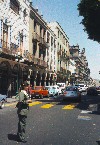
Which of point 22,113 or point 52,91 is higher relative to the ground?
point 52,91

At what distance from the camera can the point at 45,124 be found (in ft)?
44.3

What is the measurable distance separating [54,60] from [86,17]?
35.8 meters

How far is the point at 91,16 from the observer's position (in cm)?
2945

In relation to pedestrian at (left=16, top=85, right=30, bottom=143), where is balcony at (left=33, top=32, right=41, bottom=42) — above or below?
above

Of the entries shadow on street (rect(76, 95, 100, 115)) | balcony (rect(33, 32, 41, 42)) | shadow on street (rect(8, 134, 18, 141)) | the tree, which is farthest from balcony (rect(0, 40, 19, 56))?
shadow on street (rect(8, 134, 18, 141))

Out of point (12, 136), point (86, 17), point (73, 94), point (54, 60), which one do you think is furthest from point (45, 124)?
point (54, 60)

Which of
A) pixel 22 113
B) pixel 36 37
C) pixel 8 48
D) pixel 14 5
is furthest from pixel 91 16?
pixel 22 113

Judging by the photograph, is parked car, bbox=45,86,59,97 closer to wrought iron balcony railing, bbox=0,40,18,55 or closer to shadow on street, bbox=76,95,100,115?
wrought iron balcony railing, bbox=0,40,18,55

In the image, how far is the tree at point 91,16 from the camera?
92.4 ft

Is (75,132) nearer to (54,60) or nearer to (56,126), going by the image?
(56,126)

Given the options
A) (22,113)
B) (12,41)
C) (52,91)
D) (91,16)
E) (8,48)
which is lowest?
(22,113)

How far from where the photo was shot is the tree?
28.2 meters

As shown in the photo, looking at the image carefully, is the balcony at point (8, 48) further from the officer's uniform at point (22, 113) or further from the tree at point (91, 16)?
the officer's uniform at point (22, 113)

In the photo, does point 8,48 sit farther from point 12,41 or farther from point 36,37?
point 36,37
